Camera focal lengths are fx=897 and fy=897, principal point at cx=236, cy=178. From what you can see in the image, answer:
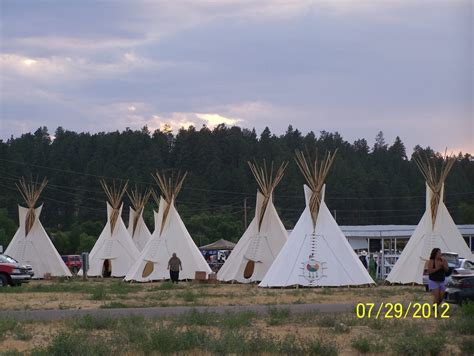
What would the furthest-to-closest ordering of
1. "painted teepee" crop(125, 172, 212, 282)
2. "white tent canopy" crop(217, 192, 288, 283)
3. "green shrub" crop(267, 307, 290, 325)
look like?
"painted teepee" crop(125, 172, 212, 282) < "white tent canopy" crop(217, 192, 288, 283) < "green shrub" crop(267, 307, 290, 325)

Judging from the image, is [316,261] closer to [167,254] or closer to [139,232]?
[167,254]

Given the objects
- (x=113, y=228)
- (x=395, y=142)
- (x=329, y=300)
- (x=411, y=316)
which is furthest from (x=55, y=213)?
(x=411, y=316)

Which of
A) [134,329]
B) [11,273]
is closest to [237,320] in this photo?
[134,329]

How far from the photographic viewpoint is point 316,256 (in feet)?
101

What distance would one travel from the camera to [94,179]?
80.8 m

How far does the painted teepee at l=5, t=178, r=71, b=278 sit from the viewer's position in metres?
40.5

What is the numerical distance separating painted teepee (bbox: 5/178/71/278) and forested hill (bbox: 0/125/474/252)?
25186 mm

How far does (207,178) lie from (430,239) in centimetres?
5347

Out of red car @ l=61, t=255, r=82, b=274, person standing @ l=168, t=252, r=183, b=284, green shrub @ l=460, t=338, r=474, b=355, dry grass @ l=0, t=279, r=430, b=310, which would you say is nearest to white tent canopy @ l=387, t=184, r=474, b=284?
dry grass @ l=0, t=279, r=430, b=310

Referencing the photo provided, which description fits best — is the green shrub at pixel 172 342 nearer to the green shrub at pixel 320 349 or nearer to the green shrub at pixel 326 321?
the green shrub at pixel 320 349

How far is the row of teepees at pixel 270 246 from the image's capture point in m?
30.8

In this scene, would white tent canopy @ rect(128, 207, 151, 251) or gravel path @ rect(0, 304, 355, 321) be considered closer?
gravel path @ rect(0, 304, 355, 321)

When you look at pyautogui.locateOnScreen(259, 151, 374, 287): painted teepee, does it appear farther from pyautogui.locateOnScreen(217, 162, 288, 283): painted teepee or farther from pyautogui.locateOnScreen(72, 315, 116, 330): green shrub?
pyautogui.locateOnScreen(72, 315, 116, 330): green shrub

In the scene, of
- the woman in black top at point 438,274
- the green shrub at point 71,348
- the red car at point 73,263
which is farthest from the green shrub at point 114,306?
the red car at point 73,263
